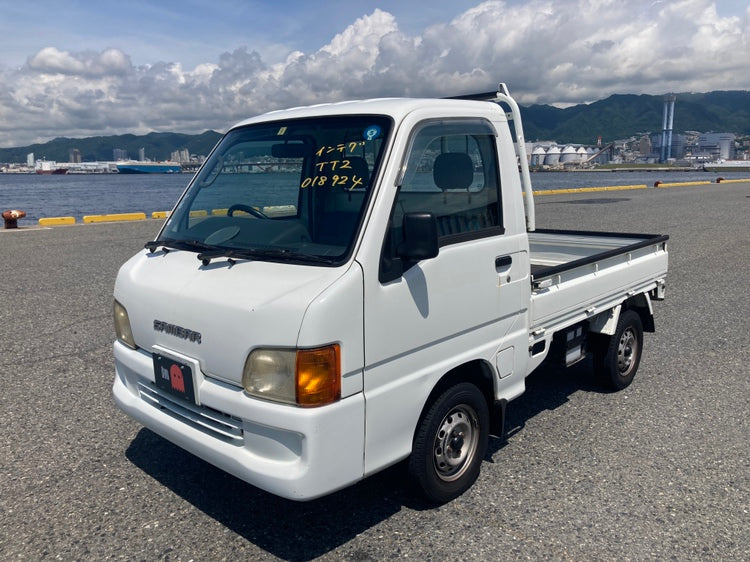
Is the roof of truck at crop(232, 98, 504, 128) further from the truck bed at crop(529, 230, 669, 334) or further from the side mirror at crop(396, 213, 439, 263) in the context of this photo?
the truck bed at crop(529, 230, 669, 334)

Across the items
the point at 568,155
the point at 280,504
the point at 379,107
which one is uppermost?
the point at 568,155

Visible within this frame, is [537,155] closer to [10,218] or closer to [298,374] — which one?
[10,218]

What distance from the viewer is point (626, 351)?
5.20 meters

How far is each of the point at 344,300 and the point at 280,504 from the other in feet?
4.93

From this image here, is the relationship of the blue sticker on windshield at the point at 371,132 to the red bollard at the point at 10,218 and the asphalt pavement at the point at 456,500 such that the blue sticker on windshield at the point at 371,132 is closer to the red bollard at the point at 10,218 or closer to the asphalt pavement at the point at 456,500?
the asphalt pavement at the point at 456,500

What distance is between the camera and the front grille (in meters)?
2.82

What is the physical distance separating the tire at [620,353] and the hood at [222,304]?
10.2ft

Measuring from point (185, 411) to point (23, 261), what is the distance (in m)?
10.1

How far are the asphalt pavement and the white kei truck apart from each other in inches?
14.8

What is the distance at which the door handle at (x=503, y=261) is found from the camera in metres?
3.49

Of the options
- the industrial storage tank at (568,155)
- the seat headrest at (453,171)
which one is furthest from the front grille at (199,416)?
the industrial storage tank at (568,155)

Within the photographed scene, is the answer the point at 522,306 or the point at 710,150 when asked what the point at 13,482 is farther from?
the point at 710,150

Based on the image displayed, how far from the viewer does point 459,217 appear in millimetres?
3365

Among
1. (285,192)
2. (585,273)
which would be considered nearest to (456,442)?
(285,192)
